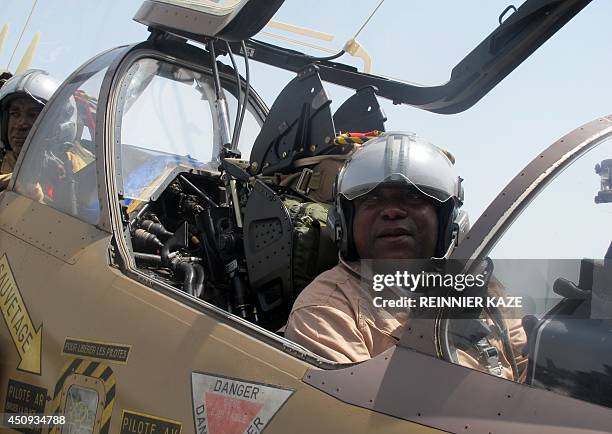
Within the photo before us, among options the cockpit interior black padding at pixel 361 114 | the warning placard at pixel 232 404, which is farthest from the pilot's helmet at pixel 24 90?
the warning placard at pixel 232 404

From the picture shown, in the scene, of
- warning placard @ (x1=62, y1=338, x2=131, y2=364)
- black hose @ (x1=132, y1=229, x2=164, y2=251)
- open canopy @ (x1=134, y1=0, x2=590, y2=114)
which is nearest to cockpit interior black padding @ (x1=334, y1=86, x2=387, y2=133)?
open canopy @ (x1=134, y1=0, x2=590, y2=114)

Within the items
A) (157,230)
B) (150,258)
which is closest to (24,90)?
(157,230)

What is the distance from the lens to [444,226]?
2.48 m

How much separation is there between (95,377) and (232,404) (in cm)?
58

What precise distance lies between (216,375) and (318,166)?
57.2 inches

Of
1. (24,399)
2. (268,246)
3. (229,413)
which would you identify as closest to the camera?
(229,413)

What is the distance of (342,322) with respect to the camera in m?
2.08

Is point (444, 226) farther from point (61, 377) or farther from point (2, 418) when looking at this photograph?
point (2, 418)

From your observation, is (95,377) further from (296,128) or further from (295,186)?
(296,128)

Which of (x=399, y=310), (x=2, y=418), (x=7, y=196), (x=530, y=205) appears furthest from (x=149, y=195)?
(x=530, y=205)

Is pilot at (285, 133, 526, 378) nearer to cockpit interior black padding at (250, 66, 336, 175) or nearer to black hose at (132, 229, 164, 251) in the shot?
cockpit interior black padding at (250, 66, 336, 175)

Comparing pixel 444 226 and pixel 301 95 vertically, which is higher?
pixel 301 95

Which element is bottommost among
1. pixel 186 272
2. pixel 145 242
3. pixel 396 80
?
pixel 186 272

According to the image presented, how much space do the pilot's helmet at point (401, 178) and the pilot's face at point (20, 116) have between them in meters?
3.17
